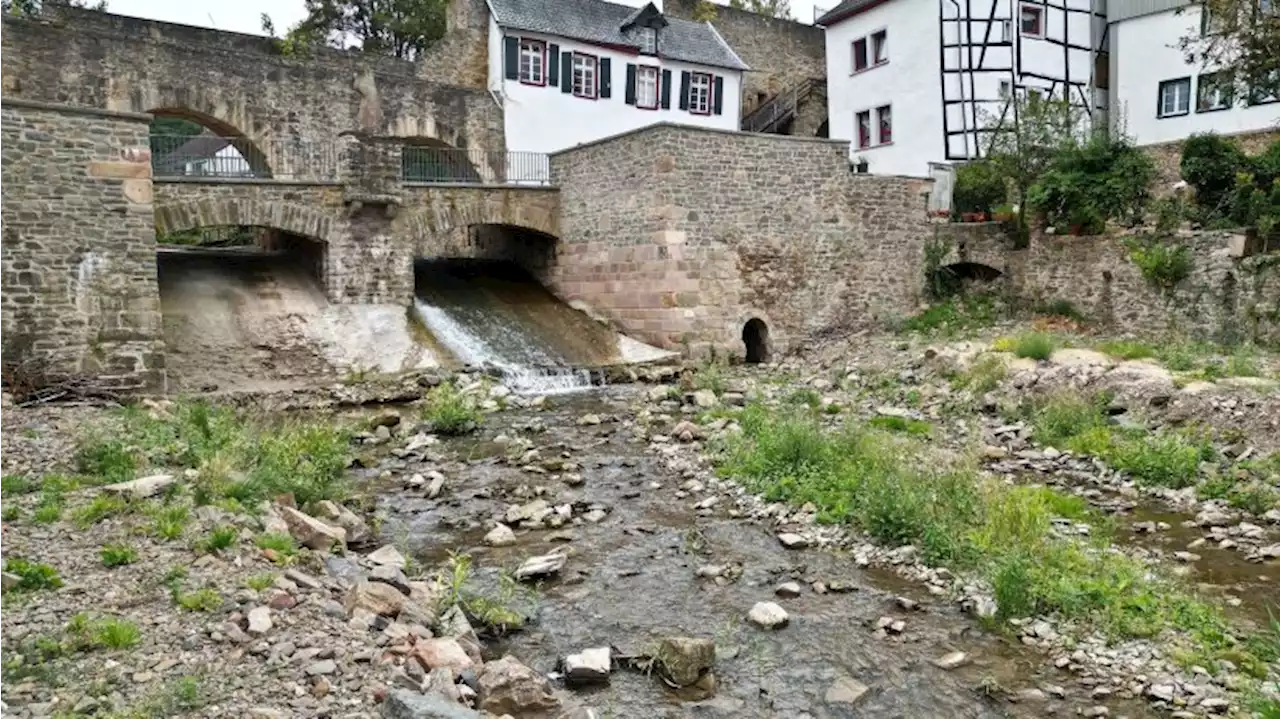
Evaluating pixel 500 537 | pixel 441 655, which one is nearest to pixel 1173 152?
pixel 500 537

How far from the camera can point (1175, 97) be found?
25.4 meters

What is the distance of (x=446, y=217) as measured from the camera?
17.8 m

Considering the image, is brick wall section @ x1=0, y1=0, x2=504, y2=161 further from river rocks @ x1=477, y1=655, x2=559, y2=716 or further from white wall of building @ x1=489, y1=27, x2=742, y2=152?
river rocks @ x1=477, y1=655, x2=559, y2=716

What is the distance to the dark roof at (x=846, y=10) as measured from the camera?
88.1 feet

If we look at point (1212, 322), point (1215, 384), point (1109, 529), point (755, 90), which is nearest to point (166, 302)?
point (1109, 529)

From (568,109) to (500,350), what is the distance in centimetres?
1133

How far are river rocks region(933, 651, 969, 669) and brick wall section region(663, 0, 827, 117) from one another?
28.6 meters

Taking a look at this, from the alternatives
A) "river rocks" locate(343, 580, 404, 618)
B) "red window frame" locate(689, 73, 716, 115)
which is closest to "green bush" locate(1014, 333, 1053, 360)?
"river rocks" locate(343, 580, 404, 618)

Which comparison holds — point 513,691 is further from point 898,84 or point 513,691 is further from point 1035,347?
point 898,84

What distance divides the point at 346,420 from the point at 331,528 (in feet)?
19.2

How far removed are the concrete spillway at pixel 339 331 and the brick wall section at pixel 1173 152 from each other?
12217 millimetres

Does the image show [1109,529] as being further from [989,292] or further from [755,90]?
[755,90]

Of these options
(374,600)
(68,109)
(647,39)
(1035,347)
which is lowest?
(374,600)

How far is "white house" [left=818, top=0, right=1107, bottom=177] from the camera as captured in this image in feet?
82.2
